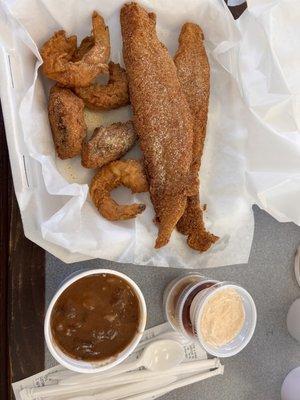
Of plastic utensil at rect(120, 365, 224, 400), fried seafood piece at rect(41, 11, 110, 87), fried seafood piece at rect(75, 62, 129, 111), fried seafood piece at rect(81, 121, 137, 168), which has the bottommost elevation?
plastic utensil at rect(120, 365, 224, 400)

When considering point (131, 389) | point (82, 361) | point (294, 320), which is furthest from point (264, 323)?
point (82, 361)

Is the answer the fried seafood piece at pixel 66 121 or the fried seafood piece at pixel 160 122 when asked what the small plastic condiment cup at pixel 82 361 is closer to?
the fried seafood piece at pixel 160 122

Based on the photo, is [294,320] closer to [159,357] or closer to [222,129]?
[159,357]

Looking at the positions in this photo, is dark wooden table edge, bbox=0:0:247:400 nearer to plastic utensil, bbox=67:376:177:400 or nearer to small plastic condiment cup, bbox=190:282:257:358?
plastic utensil, bbox=67:376:177:400

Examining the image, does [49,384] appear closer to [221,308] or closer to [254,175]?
[221,308]

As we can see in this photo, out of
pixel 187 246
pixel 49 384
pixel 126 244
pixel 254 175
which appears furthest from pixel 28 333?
pixel 254 175

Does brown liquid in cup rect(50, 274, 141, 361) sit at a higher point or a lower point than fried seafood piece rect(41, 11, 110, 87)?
lower

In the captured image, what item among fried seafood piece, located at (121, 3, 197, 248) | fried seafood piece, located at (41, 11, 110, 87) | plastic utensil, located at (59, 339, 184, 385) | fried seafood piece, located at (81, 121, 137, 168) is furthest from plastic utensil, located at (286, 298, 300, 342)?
fried seafood piece, located at (41, 11, 110, 87)

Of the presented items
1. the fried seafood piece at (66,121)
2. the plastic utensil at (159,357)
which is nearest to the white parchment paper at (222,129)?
the fried seafood piece at (66,121)
